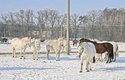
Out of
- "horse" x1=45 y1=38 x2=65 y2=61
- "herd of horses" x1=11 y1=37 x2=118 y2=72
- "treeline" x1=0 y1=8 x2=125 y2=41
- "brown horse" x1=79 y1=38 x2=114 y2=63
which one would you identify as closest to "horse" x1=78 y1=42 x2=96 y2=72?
"herd of horses" x1=11 y1=37 x2=118 y2=72

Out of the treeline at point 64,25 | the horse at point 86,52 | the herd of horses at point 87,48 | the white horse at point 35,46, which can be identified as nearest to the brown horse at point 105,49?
the herd of horses at point 87,48

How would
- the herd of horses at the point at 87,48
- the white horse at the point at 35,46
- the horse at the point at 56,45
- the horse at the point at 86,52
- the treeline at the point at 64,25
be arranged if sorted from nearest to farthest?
the horse at the point at 86,52 < the herd of horses at the point at 87,48 < the horse at the point at 56,45 < the white horse at the point at 35,46 < the treeline at the point at 64,25

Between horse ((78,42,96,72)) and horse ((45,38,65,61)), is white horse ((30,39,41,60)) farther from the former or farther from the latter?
horse ((78,42,96,72))

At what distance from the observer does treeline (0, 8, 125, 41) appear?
73188 mm

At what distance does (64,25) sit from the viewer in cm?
7781

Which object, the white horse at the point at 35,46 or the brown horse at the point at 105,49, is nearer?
the brown horse at the point at 105,49

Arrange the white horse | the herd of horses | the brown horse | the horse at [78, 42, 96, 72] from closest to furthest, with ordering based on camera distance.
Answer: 1. the horse at [78, 42, 96, 72]
2. the herd of horses
3. the brown horse
4. the white horse

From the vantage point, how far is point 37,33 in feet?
245

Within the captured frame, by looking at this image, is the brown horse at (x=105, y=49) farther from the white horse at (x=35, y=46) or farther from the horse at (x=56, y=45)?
the white horse at (x=35, y=46)

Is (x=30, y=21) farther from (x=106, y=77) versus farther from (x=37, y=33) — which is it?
(x=106, y=77)

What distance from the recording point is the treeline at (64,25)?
240 ft

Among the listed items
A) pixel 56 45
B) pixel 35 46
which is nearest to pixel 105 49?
pixel 56 45

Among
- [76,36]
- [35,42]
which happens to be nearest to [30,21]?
[76,36]

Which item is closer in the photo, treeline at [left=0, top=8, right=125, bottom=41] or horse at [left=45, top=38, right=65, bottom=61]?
horse at [left=45, top=38, right=65, bottom=61]
